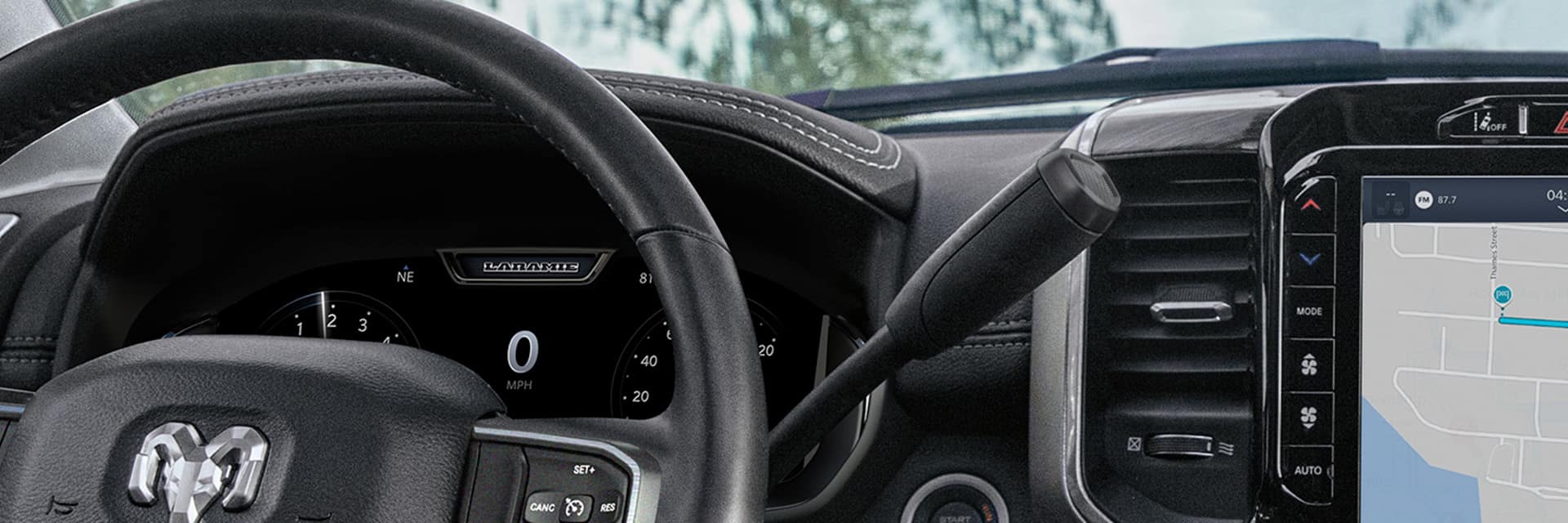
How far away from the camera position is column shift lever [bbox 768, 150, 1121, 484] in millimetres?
760

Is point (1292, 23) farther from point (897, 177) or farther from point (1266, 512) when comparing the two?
point (1266, 512)

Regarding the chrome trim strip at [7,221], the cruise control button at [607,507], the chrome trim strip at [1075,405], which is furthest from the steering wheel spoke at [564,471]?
the chrome trim strip at [7,221]

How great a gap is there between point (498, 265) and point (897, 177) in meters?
0.47

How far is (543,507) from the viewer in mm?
907

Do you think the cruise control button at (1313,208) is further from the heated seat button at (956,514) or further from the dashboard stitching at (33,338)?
the dashboard stitching at (33,338)

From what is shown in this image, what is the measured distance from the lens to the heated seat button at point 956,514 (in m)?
1.39

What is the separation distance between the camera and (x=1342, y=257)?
1.11m

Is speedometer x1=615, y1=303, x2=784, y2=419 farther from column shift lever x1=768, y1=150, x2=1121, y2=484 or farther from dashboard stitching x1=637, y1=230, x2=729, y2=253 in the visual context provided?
dashboard stitching x1=637, y1=230, x2=729, y2=253

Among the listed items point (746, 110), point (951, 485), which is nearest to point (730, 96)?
point (746, 110)

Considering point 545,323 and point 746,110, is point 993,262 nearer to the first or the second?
point 746,110

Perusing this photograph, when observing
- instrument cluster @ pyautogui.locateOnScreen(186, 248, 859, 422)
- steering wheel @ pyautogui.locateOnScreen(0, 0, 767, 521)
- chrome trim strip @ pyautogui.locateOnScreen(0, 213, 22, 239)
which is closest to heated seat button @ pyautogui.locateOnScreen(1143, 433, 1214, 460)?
instrument cluster @ pyautogui.locateOnScreen(186, 248, 859, 422)

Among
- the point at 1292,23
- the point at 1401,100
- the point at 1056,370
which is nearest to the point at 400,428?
the point at 1056,370

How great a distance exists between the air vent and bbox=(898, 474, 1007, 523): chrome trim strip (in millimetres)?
158

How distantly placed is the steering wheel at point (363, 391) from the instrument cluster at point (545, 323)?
49 cm
